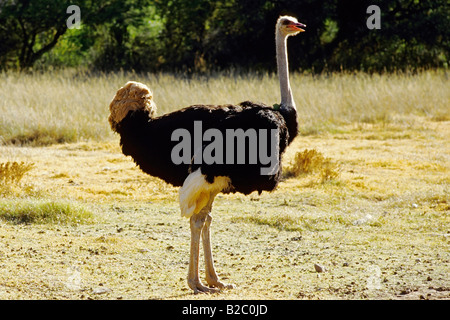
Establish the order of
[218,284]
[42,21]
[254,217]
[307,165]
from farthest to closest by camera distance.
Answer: [42,21]
[307,165]
[254,217]
[218,284]

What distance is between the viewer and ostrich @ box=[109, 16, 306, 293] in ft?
15.1

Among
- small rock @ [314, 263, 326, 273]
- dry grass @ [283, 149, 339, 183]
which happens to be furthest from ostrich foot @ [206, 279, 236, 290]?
dry grass @ [283, 149, 339, 183]

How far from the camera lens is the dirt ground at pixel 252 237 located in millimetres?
5051

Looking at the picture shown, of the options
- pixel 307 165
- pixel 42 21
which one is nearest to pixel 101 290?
pixel 307 165

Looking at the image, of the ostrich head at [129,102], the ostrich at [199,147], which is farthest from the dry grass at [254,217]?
the ostrich head at [129,102]

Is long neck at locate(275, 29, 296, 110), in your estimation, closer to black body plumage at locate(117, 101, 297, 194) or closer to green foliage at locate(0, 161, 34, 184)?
black body plumage at locate(117, 101, 297, 194)

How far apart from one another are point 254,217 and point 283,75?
2.03 m

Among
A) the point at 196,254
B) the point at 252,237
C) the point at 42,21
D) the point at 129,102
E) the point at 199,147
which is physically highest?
the point at 42,21

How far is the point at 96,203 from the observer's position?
25.8 feet

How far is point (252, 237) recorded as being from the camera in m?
6.56

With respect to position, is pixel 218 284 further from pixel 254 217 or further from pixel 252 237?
pixel 254 217

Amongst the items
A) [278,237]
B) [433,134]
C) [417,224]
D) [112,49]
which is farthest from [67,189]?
[112,49]

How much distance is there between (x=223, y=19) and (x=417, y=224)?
1486 centimetres

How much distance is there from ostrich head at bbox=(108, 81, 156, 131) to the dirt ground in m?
1.12
